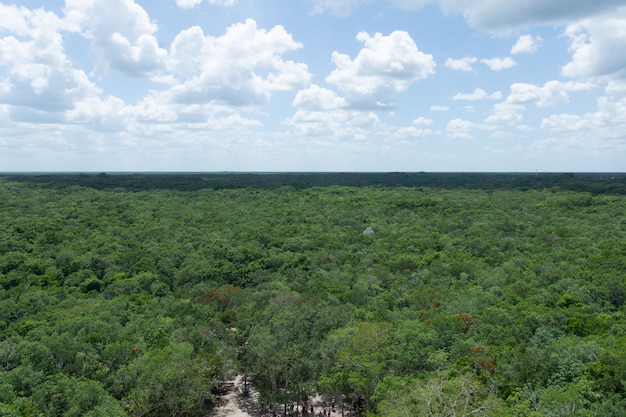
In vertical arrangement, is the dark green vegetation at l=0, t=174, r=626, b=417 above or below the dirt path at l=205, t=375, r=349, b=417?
above

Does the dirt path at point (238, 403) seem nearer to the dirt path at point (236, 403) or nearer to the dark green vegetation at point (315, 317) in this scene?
the dirt path at point (236, 403)

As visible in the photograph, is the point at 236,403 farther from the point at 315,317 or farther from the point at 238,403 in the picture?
the point at 315,317

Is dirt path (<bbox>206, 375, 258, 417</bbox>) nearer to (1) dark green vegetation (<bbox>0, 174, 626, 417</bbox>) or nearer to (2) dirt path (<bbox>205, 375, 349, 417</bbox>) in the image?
(2) dirt path (<bbox>205, 375, 349, 417</bbox>)

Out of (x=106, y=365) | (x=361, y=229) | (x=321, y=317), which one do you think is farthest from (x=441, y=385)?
(x=361, y=229)

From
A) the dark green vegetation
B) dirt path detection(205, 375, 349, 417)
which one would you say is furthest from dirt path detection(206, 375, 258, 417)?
the dark green vegetation

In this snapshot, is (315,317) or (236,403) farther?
(315,317)

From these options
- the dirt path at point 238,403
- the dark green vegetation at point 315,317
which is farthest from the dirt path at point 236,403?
the dark green vegetation at point 315,317

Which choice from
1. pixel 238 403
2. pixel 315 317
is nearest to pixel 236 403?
pixel 238 403

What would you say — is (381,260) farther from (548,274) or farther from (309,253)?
(548,274)
